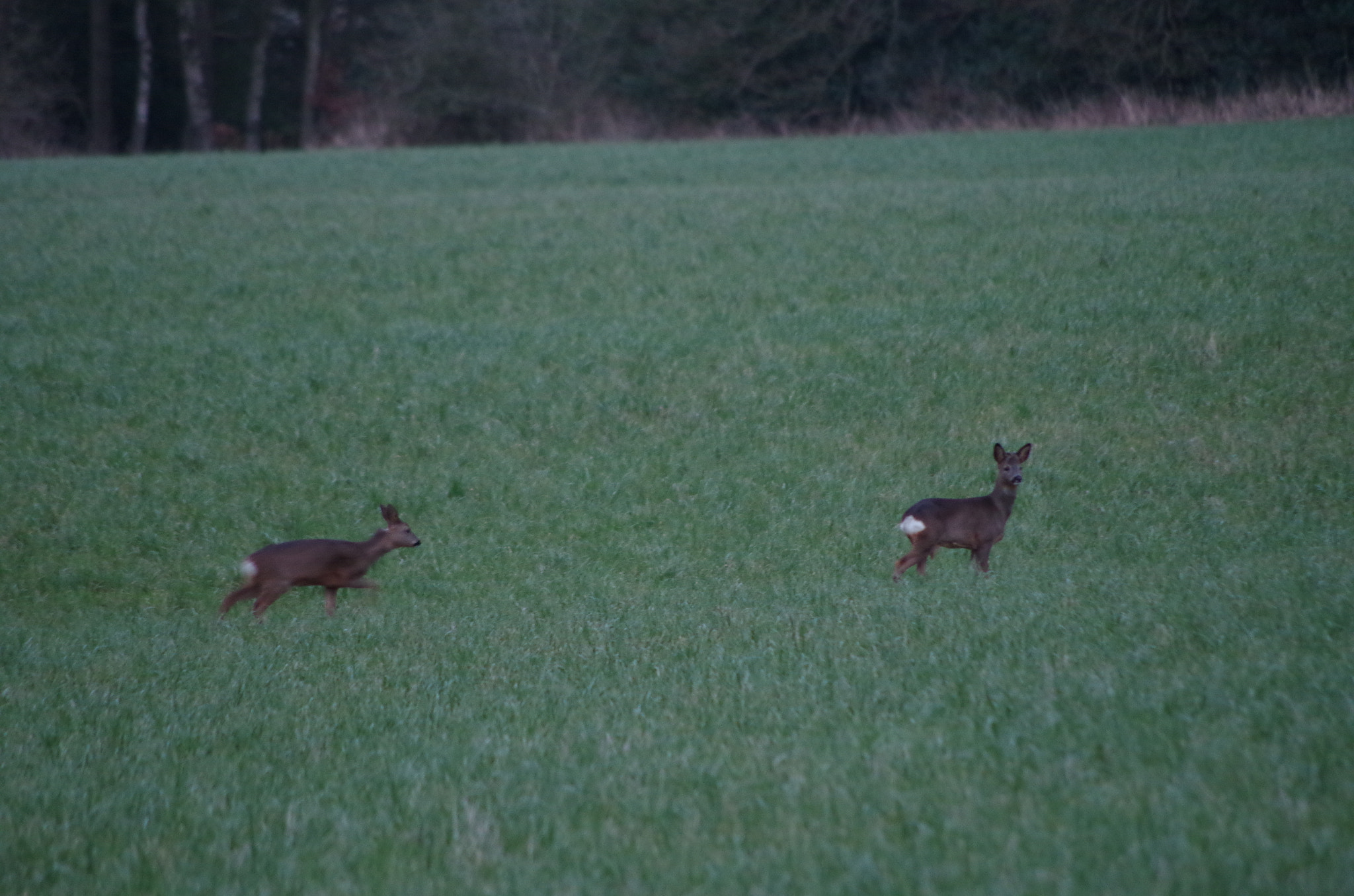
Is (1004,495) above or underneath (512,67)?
underneath

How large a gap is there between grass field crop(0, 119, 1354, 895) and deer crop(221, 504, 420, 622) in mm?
273

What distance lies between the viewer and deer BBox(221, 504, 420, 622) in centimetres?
953

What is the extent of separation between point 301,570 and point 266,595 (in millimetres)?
317

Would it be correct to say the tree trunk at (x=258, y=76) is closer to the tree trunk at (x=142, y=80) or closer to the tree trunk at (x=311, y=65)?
the tree trunk at (x=311, y=65)

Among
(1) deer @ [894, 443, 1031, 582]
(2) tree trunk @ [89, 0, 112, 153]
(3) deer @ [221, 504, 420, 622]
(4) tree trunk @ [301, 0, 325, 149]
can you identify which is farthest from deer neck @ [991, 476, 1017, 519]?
(2) tree trunk @ [89, 0, 112, 153]

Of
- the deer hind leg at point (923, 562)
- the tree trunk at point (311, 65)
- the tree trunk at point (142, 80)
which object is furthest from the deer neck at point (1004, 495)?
the tree trunk at point (142, 80)

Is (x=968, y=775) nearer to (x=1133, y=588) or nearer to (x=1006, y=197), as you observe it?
(x=1133, y=588)

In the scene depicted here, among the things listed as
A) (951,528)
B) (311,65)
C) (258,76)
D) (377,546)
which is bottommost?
(258,76)

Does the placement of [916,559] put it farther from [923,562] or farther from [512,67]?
[512,67]

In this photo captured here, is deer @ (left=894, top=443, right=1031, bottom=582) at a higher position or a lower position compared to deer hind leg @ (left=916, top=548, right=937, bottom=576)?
higher

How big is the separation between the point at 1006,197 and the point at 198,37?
41.9 meters

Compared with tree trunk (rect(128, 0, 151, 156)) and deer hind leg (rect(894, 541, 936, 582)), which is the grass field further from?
tree trunk (rect(128, 0, 151, 156))

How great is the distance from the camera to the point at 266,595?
959cm

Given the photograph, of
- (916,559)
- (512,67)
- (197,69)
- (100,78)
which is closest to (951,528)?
(916,559)
